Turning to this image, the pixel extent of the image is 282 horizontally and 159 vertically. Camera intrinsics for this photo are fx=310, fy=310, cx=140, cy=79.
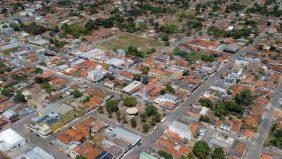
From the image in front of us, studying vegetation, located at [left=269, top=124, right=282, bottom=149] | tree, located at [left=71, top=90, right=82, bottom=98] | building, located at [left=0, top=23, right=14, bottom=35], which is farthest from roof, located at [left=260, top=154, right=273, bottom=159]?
building, located at [left=0, top=23, right=14, bottom=35]

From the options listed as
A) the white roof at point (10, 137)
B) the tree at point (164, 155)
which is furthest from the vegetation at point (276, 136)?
the white roof at point (10, 137)

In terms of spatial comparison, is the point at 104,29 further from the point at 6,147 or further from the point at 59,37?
the point at 6,147

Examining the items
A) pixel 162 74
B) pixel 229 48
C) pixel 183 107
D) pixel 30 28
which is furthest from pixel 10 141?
pixel 229 48

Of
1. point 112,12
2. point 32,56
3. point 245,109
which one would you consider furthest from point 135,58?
point 112,12

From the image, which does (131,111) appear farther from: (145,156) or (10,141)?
(10,141)

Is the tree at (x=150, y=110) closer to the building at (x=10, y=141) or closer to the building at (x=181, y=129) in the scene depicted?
the building at (x=181, y=129)

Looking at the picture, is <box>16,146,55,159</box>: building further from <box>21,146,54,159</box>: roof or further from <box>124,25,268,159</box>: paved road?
<box>124,25,268,159</box>: paved road

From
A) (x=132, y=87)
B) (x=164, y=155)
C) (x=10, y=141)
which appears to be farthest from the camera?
(x=132, y=87)
